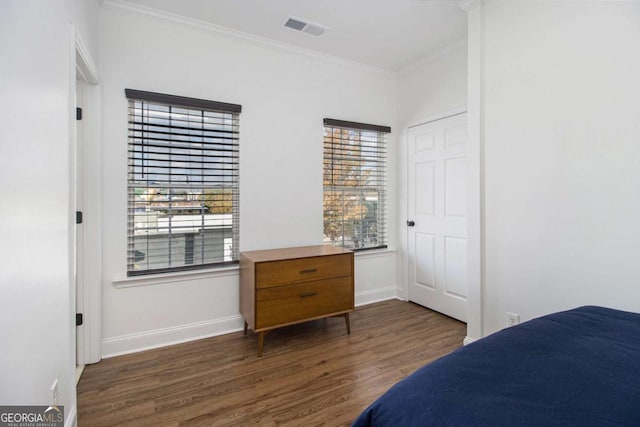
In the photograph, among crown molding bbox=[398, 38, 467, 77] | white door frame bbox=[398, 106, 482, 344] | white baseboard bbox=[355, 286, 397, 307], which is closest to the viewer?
white door frame bbox=[398, 106, 482, 344]

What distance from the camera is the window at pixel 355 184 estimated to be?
132 inches

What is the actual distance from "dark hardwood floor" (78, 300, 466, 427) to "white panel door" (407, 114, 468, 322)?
445mm

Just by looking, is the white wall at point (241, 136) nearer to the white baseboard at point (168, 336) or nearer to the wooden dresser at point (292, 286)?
the white baseboard at point (168, 336)

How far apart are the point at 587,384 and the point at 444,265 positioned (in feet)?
8.15

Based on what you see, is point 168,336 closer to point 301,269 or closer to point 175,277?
point 175,277

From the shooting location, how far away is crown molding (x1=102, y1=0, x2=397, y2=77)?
2.39m

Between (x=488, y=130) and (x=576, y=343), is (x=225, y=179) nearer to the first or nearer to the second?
(x=488, y=130)

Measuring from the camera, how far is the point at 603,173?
173cm

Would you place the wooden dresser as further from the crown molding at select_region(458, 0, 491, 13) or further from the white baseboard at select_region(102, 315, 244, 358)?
the crown molding at select_region(458, 0, 491, 13)

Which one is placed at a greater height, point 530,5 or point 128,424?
point 530,5

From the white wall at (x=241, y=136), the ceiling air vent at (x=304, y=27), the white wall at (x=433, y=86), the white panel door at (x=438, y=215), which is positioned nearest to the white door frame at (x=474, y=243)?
the white panel door at (x=438, y=215)

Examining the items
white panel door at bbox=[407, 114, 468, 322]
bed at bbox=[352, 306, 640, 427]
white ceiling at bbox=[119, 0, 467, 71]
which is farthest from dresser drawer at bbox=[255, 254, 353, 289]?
white ceiling at bbox=[119, 0, 467, 71]

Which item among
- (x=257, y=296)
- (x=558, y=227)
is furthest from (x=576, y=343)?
(x=257, y=296)

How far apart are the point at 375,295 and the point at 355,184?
4.38 ft
